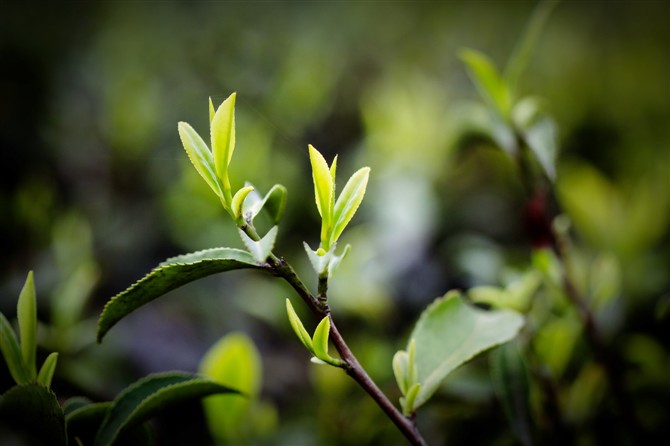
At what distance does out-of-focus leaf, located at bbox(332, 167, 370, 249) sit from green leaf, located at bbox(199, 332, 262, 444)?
0.97 ft

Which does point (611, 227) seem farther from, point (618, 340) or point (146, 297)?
point (146, 297)

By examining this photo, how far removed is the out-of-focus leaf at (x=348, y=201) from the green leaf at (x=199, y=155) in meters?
0.09

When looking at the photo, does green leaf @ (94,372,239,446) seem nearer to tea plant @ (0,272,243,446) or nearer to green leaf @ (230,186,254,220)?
tea plant @ (0,272,243,446)

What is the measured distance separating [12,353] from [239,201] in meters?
0.24

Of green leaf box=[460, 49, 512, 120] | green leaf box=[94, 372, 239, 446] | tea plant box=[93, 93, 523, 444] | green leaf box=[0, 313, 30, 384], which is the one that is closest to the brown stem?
tea plant box=[93, 93, 523, 444]

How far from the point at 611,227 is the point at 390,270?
0.45m

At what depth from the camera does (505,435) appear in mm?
674

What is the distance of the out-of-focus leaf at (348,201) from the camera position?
424 millimetres

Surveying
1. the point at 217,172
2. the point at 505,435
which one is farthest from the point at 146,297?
the point at 505,435

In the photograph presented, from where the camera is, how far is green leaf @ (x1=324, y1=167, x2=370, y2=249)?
424 millimetres

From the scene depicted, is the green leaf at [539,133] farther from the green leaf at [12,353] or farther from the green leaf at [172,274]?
the green leaf at [12,353]

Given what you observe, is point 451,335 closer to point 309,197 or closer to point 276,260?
point 276,260

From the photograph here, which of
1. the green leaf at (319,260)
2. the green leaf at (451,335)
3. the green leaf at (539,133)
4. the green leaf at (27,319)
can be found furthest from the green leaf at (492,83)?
the green leaf at (27,319)

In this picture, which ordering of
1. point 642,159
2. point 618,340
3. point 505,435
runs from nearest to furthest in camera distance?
1. point 505,435
2. point 618,340
3. point 642,159
